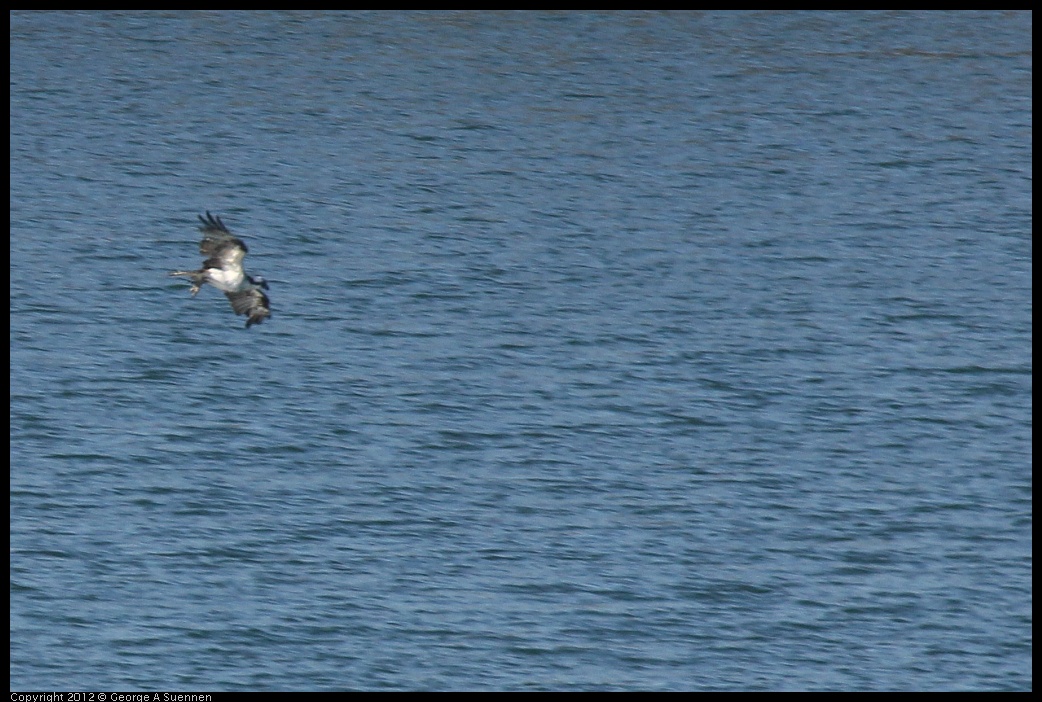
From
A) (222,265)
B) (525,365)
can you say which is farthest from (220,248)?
(525,365)

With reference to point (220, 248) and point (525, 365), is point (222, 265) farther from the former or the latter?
point (525, 365)

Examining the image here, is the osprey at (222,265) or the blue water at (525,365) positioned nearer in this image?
the osprey at (222,265)

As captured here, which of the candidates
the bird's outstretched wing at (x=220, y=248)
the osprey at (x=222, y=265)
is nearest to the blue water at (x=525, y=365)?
the osprey at (x=222, y=265)

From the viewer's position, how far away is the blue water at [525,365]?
21.5 metres

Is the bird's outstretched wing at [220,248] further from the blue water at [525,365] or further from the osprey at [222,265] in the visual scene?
the blue water at [525,365]

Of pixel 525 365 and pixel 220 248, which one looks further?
pixel 525 365

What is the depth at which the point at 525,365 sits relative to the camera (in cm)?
2767

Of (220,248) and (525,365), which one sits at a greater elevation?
(525,365)

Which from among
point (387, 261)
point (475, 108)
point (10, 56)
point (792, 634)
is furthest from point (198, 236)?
point (792, 634)

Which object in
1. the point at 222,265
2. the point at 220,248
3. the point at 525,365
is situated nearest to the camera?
the point at 220,248

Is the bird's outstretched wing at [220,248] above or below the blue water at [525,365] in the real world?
below

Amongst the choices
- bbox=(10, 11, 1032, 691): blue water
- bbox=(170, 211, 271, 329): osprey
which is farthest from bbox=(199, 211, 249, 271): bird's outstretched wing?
bbox=(10, 11, 1032, 691): blue water

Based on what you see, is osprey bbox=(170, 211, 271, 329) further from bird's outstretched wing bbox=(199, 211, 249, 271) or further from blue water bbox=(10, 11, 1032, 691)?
blue water bbox=(10, 11, 1032, 691)

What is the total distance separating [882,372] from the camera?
27.7 m
